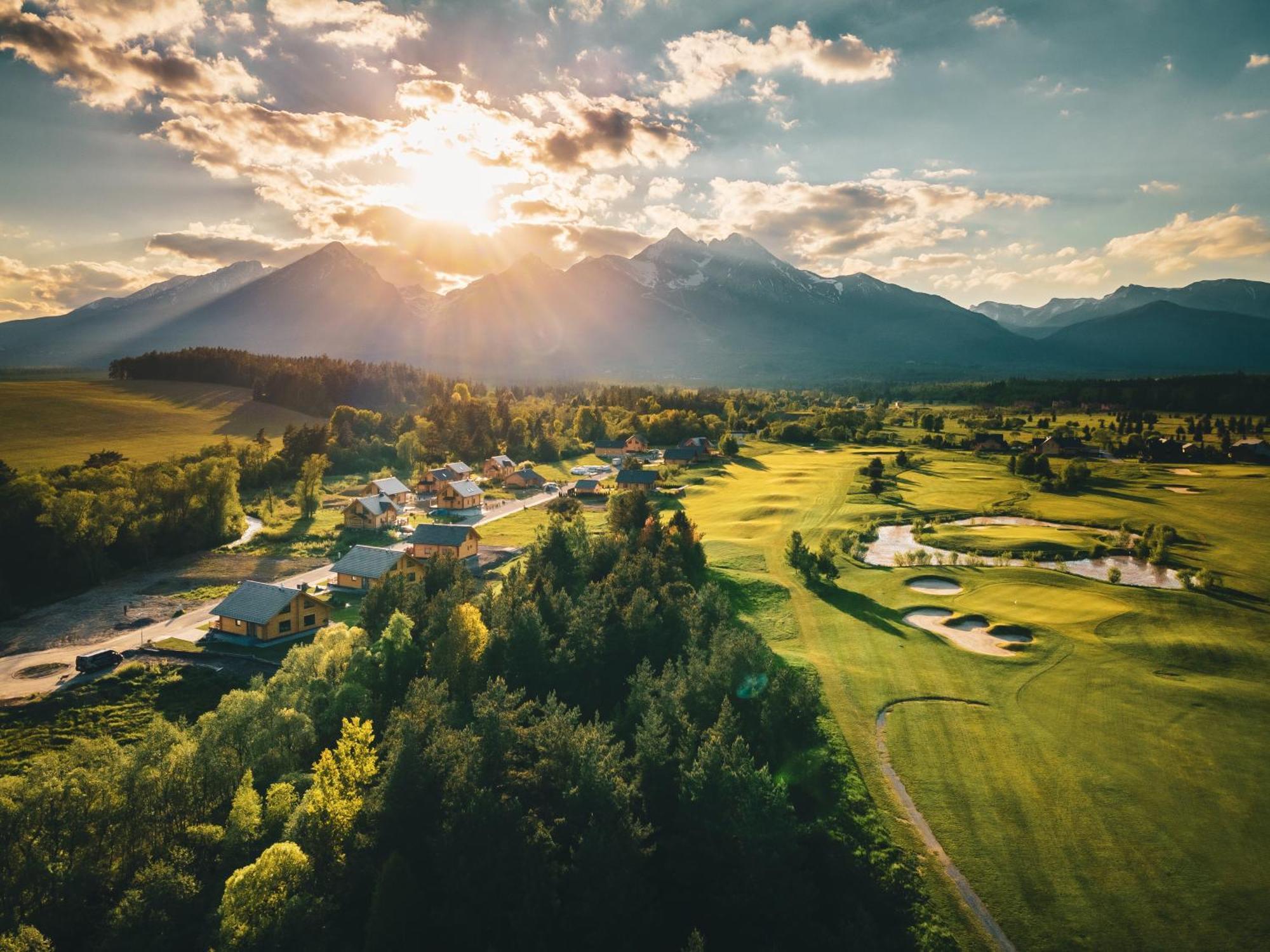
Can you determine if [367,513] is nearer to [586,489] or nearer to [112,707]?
[586,489]

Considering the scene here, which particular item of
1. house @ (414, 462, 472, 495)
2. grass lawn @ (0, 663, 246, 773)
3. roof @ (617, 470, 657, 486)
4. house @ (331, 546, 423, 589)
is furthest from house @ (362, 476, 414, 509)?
grass lawn @ (0, 663, 246, 773)

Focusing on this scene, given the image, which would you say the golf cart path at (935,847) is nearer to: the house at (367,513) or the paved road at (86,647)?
the paved road at (86,647)

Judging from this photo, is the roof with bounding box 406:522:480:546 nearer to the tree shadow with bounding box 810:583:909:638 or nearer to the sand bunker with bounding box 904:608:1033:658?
the tree shadow with bounding box 810:583:909:638

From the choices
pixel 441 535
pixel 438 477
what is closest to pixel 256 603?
pixel 441 535

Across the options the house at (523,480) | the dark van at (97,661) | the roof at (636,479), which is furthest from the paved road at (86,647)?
the house at (523,480)

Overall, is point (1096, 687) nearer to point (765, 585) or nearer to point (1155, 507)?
point (765, 585)
